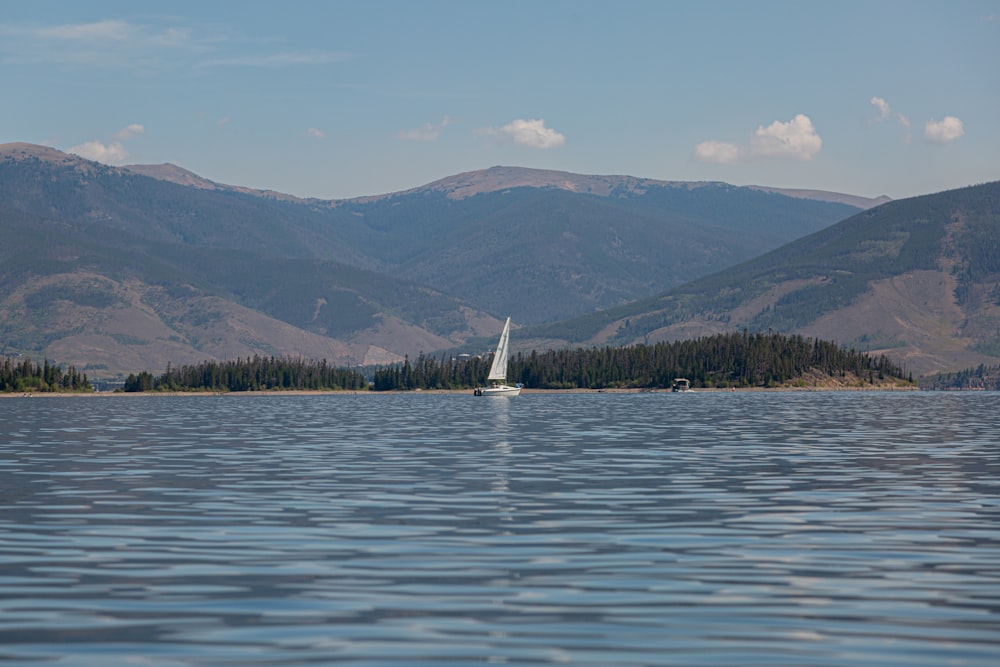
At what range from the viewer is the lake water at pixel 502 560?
30750 mm

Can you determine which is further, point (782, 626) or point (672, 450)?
point (672, 450)

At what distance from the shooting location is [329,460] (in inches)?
3462

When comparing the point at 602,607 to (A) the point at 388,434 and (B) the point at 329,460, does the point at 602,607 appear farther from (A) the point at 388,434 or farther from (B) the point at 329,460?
(A) the point at 388,434

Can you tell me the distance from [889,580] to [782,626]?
749cm

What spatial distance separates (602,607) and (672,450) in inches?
2511

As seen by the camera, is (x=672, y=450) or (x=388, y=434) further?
(x=388, y=434)

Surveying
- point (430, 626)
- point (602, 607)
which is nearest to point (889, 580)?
point (602, 607)

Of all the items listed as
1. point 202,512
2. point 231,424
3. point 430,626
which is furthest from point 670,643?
point 231,424

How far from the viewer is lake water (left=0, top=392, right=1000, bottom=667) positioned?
30.8 meters

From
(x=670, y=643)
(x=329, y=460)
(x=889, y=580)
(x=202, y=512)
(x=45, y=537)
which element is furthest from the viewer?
(x=329, y=460)

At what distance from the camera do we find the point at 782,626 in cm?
3247

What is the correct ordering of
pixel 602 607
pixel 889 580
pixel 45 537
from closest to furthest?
1. pixel 602 607
2. pixel 889 580
3. pixel 45 537

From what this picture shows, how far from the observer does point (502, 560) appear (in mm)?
42469

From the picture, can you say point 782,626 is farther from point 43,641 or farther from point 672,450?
point 672,450
